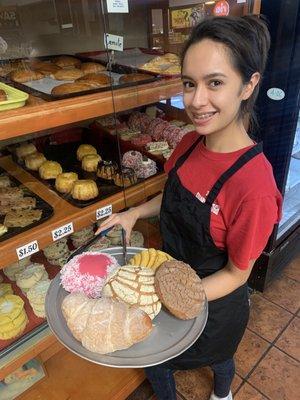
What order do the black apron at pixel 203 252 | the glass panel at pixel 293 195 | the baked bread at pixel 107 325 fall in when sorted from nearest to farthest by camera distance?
the baked bread at pixel 107 325 < the black apron at pixel 203 252 < the glass panel at pixel 293 195

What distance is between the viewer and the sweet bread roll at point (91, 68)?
1.48 meters

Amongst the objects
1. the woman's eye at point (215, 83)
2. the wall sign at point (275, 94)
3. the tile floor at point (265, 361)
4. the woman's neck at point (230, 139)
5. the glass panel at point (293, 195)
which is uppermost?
the woman's eye at point (215, 83)

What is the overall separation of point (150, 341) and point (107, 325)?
0.13m

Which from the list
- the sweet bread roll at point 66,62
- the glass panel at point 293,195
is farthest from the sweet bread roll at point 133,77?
the glass panel at point 293,195

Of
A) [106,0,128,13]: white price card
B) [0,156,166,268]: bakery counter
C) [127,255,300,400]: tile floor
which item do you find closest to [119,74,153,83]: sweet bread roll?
[106,0,128,13]: white price card

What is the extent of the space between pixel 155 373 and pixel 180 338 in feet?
2.37

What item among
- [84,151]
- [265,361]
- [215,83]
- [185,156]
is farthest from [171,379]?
[215,83]

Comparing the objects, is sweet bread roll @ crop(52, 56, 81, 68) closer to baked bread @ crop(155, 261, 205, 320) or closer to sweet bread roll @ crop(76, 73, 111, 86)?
sweet bread roll @ crop(76, 73, 111, 86)

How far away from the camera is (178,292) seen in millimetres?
798

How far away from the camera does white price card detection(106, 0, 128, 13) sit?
3.92ft

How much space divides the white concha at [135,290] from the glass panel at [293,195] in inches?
60.5

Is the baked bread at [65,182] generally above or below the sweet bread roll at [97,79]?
below

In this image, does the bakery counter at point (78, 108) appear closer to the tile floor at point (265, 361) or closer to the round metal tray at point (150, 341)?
the round metal tray at point (150, 341)

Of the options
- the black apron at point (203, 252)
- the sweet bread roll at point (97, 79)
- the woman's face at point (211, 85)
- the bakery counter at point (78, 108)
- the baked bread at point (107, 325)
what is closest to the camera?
the baked bread at point (107, 325)
